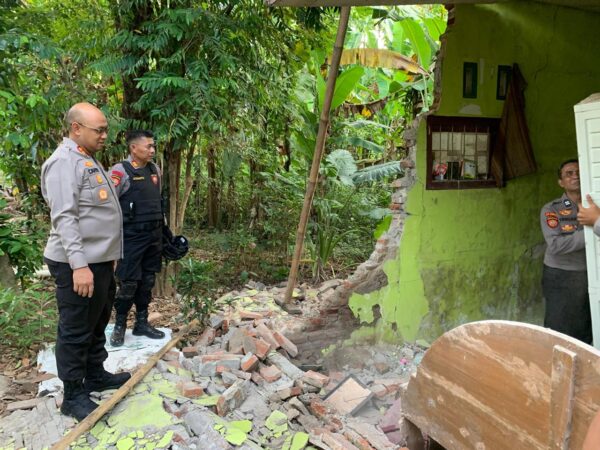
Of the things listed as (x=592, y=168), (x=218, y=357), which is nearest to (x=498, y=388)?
(x=592, y=168)

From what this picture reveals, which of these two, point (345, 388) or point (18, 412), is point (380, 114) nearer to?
point (345, 388)

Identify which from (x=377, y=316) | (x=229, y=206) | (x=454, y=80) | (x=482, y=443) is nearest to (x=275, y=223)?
(x=229, y=206)

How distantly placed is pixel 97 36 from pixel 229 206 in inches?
173

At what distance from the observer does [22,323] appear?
15.3ft

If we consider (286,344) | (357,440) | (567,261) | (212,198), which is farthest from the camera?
(212,198)

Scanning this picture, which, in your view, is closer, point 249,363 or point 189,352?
point 249,363

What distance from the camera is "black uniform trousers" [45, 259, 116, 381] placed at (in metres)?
2.96

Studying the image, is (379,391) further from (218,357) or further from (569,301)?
(569,301)

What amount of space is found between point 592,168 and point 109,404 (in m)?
3.43

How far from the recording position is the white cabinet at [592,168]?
116 inches

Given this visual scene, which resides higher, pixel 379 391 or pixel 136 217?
pixel 136 217

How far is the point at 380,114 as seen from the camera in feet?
33.5

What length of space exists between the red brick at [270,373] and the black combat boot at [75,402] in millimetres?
1220

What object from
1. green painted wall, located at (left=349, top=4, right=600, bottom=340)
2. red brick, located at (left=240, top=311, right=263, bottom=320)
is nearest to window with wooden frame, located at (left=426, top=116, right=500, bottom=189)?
green painted wall, located at (left=349, top=4, right=600, bottom=340)
